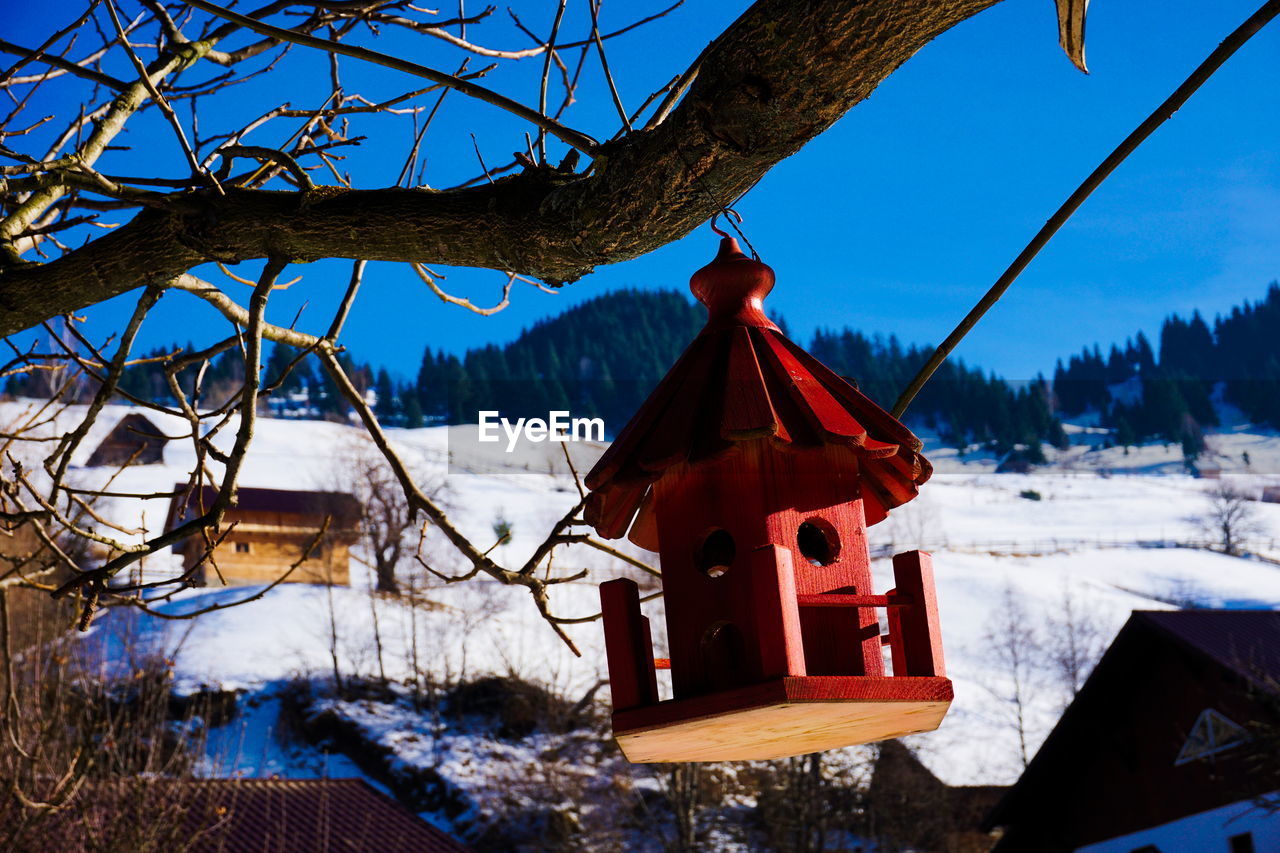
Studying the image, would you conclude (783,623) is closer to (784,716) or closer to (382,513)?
(784,716)

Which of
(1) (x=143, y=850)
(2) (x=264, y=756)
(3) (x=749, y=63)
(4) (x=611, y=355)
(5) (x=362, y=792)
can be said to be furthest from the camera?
(4) (x=611, y=355)

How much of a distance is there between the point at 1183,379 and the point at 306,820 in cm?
8202

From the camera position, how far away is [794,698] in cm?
173

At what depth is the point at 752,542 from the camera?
2.03 meters

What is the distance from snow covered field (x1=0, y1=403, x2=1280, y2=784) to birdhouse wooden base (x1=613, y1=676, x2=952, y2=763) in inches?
353

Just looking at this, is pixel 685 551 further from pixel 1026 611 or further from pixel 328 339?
pixel 1026 611

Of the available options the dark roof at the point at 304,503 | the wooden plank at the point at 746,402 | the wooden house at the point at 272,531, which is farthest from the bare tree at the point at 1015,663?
the wooden plank at the point at 746,402

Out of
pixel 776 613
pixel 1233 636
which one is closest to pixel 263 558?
pixel 1233 636

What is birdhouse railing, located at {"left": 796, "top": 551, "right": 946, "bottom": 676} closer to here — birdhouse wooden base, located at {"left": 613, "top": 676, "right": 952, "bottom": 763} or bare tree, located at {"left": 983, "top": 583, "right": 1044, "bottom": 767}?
birdhouse wooden base, located at {"left": 613, "top": 676, "right": 952, "bottom": 763}

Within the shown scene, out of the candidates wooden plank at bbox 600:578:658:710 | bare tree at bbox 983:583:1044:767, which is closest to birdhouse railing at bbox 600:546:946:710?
wooden plank at bbox 600:578:658:710

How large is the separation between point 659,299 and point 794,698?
108190 millimetres

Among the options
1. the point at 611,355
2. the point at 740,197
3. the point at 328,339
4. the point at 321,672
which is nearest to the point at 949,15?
the point at 740,197

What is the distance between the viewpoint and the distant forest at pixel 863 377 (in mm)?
67688

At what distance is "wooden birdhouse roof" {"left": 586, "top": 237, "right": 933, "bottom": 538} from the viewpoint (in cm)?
194
